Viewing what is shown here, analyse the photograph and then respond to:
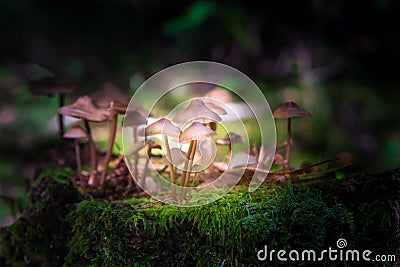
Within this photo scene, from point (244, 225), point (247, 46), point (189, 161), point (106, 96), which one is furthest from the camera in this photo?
point (247, 46)

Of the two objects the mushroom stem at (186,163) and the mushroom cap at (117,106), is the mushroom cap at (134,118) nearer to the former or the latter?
the mushroom cap at (117,106)

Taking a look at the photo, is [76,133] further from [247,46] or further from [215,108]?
[247,46]

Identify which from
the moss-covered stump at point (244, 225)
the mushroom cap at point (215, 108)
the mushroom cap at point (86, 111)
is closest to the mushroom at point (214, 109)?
the mushroom cap at point (215, 108)

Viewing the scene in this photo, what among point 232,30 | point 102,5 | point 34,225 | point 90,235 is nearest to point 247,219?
point 90,235

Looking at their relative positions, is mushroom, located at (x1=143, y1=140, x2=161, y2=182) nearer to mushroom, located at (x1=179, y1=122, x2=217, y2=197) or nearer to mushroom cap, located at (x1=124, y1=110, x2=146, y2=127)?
mushroom cap, located at (x1=124, y1=110, x2=146, y2=127)

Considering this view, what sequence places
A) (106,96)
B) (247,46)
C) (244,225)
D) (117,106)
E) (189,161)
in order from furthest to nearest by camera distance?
1. (247,46)
2. (106,96)
3. (117,106)
4. (189,161)
5. (244,225)

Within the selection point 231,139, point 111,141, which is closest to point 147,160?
point 111,141
